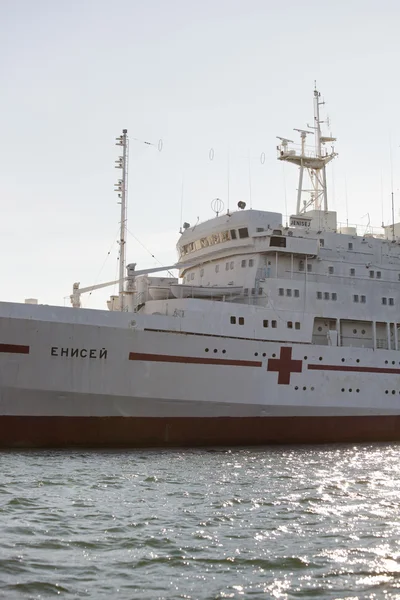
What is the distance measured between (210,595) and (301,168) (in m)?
20.7

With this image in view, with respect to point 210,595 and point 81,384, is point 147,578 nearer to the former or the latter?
point 210,595

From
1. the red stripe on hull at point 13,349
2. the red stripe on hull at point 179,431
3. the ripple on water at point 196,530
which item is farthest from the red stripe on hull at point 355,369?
the red stripe on hull at point 13,349

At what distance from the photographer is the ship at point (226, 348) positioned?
1709cm

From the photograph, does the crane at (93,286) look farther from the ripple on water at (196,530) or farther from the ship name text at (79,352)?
the ripple on water at (196,530)

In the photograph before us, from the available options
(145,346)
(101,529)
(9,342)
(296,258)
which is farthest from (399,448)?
(101,529)

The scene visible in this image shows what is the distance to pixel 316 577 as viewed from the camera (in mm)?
6883

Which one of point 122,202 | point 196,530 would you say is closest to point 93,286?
point 122,202

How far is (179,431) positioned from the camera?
18.2 metres

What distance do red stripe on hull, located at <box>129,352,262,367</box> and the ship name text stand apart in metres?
0.79

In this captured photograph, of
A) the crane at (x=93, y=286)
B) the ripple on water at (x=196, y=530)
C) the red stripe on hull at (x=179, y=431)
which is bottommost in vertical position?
the ripple on water at (x=196, y=530)

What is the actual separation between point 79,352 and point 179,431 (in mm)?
3544

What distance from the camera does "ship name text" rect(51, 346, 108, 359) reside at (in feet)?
56.0

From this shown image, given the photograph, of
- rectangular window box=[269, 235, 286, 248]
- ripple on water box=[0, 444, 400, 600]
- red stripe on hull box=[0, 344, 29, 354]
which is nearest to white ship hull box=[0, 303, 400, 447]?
red stripe on hull box=[0, 344, 29, 354]

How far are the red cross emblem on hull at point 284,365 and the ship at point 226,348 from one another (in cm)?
3
